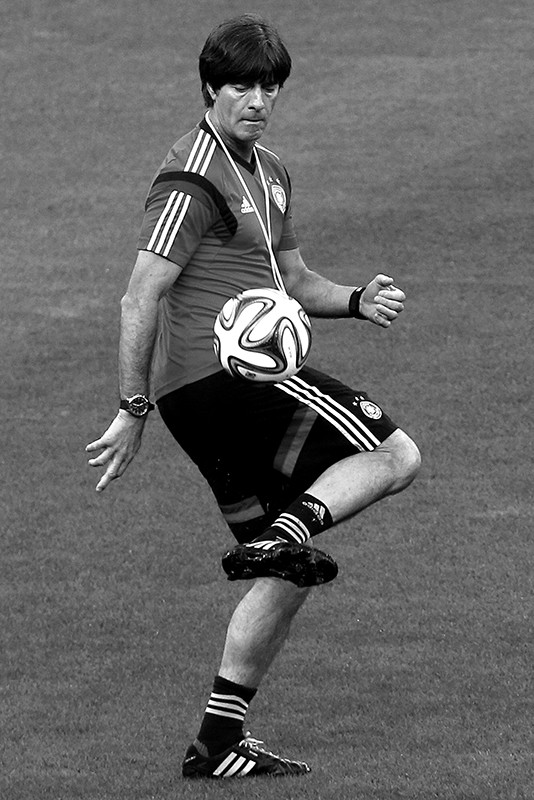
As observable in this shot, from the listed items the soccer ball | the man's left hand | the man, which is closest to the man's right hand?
the man

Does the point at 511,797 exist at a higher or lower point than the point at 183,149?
lower

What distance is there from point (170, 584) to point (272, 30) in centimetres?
301

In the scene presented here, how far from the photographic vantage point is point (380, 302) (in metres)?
5.48

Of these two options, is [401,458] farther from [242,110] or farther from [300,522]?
[242,110]

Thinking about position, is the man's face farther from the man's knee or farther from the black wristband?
the man's knee

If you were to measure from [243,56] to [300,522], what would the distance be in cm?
162

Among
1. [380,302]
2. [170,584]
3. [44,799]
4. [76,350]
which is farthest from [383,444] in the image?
[76,350]

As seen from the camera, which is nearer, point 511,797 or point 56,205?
point 511,797

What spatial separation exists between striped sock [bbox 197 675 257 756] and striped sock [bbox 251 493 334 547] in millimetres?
608

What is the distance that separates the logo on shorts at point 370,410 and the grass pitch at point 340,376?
1.17m

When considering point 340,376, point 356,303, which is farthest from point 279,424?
point 340,376

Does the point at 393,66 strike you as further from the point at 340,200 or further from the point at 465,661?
the point at 465,661

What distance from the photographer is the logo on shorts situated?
528 cm

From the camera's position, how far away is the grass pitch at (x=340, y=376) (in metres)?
5.59
